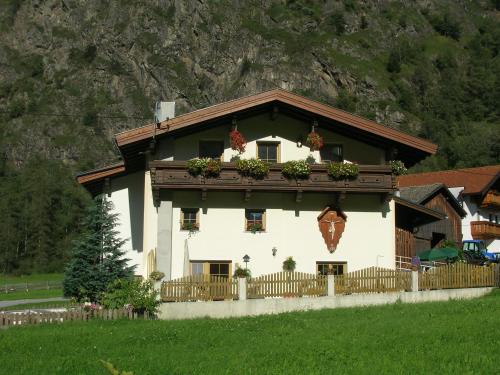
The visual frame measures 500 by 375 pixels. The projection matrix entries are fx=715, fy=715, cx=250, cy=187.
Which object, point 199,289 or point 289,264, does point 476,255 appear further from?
point 199,289

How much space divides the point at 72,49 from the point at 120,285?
169060 mm

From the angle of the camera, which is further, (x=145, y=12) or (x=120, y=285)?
(x=145, y=12)

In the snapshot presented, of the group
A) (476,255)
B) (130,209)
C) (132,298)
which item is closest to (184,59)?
(476,255)

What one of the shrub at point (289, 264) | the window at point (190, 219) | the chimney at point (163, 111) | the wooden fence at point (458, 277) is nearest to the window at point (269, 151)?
the window at point (190, 219)

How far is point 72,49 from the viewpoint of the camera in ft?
588

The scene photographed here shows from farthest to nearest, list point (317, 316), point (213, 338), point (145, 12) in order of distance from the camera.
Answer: point (145, 12)
point (317, 316)
point (213, 338)

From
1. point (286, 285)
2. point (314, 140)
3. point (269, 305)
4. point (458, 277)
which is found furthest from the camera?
point (314, 140)

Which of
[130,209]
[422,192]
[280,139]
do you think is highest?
[422,192]

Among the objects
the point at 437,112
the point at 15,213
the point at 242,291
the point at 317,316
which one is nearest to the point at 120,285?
the point at 242,291

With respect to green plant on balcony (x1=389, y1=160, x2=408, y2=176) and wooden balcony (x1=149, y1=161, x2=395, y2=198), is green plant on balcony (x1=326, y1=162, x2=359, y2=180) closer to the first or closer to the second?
wooden balcony (x1=149, y1=161, x2=395, y2=198)

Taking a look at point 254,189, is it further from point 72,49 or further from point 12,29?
point 12,29

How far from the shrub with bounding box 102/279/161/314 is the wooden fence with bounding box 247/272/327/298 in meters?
2.85

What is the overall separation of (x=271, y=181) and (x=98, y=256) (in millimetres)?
7963

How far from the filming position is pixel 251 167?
75.8 feet
